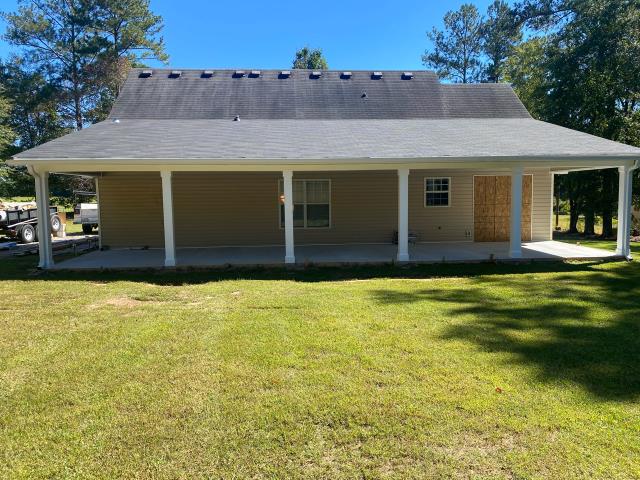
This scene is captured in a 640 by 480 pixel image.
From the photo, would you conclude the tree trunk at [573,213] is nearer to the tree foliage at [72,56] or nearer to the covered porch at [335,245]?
the covered porch at [335,245]

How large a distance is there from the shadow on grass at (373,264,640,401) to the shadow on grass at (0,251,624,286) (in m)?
0.84

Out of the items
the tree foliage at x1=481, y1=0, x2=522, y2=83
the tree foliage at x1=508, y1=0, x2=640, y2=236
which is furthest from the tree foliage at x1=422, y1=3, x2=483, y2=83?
the tree foliage at x1=508, y1=0, x2=640, y2=236

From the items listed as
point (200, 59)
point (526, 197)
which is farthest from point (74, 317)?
point (200, 59)

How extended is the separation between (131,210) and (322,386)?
10.9 m

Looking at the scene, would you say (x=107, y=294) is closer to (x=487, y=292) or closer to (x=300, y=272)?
(x=300, y=272)

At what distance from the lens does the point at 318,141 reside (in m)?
11.2

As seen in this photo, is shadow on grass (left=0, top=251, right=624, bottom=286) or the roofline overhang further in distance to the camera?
the roofline overhang

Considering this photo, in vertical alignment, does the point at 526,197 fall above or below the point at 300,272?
above

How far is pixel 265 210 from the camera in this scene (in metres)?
13.3

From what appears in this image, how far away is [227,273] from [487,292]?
521 cm

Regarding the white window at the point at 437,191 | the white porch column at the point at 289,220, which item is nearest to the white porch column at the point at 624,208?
the white window at the point at 437,191

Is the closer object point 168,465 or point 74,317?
point 168,465

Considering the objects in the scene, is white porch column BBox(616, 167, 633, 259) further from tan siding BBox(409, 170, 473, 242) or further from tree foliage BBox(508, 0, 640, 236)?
tree foliage BBox(508, 0, 640, 236)

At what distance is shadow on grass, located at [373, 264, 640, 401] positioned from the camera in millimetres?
4309
